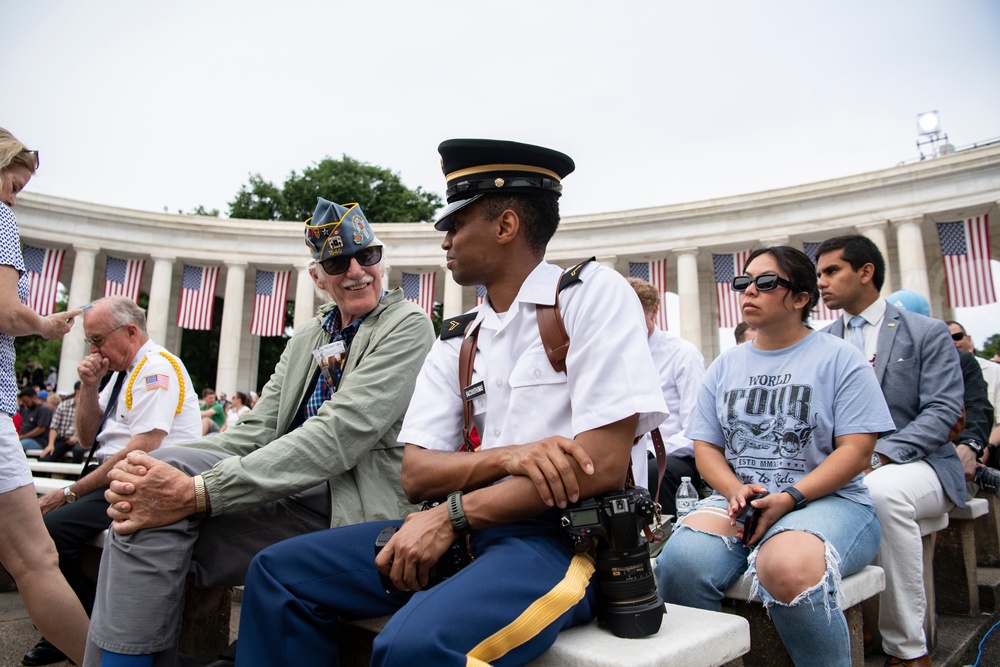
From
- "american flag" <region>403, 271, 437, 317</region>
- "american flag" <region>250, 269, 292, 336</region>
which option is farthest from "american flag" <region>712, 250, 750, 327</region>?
"american flag" <region>250, 269, 292, 336</region>

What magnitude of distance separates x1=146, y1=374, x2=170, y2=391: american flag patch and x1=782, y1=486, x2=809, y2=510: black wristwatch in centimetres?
450

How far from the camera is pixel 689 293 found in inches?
1452

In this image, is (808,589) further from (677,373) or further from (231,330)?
(231,330)

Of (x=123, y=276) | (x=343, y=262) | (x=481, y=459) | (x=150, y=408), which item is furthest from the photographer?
(x=123, y=276)

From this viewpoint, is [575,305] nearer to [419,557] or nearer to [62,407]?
[419,557]

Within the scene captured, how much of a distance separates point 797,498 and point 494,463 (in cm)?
187

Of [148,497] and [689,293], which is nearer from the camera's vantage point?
[148,497]

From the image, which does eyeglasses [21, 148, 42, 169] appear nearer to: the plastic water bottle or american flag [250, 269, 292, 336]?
the plastic water bottle

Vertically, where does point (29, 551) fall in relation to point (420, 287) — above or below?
below

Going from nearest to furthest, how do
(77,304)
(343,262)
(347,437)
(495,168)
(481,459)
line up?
(481,459) < (495,168) < (347,437) < (343,262) < (77,304)

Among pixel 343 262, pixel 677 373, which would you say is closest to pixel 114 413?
pixel 343 262

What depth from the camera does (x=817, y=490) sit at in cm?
358

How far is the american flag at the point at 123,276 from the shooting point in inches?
1451

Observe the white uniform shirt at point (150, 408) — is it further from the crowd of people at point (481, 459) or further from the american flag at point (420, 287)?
the american flag at point (420, 287)
